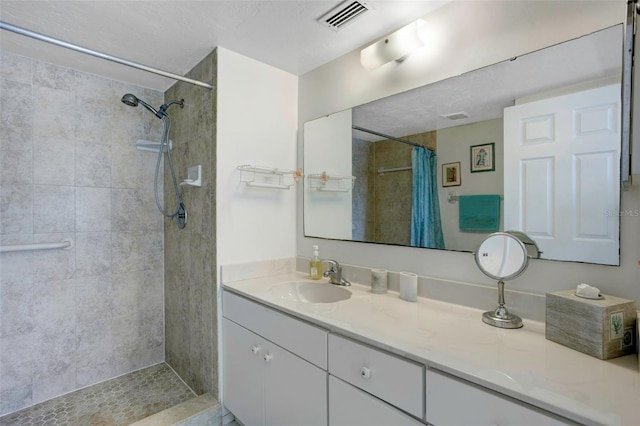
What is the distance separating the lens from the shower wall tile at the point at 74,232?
1.92 meters

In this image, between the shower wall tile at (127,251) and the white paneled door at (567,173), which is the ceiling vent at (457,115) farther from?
the shower wall tile at (127,251)

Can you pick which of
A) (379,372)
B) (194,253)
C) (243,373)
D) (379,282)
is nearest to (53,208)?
(194,253)

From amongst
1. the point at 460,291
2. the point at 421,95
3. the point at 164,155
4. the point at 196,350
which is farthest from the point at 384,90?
the point at 196,350

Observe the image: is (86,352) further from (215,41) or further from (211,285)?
(215,41)

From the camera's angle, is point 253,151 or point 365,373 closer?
point 365,373

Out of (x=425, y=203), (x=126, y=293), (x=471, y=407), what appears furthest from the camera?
(x=126, y=293)

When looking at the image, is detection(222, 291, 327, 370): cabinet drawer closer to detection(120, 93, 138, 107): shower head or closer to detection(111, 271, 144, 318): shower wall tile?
detection(111, 271, 144, 318): shower wall tile

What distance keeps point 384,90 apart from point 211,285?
4.94 feet

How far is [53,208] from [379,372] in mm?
2280

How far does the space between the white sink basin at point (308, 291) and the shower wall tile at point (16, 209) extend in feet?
5.40

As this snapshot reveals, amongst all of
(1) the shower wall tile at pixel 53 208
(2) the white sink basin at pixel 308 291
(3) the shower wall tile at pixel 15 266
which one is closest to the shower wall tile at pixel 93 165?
(1) the shower wall tile at pixel 53 208

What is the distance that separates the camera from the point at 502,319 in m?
1.13

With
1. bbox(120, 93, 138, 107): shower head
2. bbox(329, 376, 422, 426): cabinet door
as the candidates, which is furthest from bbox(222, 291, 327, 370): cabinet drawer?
bbox(120, 93, 138, 107): shower head

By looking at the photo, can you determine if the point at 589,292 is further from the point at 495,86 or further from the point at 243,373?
the point at 243,373
